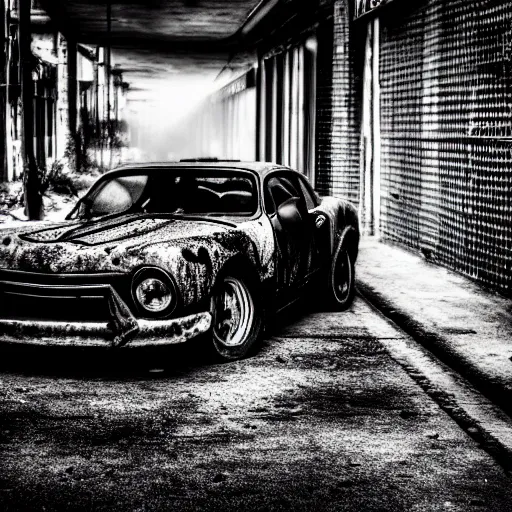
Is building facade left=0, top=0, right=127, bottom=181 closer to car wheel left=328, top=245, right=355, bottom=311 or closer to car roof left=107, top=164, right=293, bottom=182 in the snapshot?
car wheel left=328, top=245, right=355, bottom=311

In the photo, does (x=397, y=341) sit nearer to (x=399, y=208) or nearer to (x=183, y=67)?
(x=399, y=208)

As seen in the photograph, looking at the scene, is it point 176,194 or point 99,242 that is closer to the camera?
point 99,242

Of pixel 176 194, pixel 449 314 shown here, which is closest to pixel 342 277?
pixel 449 314

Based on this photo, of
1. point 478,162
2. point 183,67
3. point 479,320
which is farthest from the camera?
point 183,67

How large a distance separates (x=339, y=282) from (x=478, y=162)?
7.73 feet

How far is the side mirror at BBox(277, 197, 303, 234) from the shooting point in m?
7.00

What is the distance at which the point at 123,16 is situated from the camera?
23828 mm

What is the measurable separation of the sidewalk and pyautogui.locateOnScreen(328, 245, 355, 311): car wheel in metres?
0.31

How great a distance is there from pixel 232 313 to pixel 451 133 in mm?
5181

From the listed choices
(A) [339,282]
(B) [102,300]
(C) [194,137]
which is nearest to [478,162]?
(A) [339,282]

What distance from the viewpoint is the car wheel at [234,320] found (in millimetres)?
6195

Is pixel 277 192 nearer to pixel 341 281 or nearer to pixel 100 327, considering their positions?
pixel 341 281

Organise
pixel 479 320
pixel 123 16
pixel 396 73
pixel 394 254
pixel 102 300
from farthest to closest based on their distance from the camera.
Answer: pixel 123 16 < pixel 396 73 < pixel 394 254 < pixel 479 320 < pixel 102 300

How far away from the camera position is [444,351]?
6652 mm
